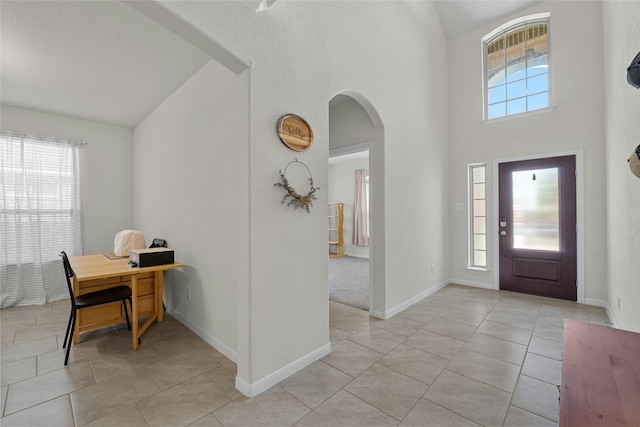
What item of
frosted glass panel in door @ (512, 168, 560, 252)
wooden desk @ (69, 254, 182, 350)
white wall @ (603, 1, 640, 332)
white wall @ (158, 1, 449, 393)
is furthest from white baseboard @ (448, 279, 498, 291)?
wooden desk @ (69, 254, 182, 350)

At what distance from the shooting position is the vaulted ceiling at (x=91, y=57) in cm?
206

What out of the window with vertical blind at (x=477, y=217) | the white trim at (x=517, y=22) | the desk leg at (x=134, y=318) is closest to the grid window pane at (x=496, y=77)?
the white trim at (x=517, y=22)

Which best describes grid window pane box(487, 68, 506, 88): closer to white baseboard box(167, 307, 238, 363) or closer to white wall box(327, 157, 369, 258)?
white wall box(327, 157, 369, 258)

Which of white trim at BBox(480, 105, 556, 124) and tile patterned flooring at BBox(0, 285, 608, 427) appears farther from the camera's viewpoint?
white trim at BBox(480, 105, 556, 124)

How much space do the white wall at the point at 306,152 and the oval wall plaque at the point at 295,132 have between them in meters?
0.06

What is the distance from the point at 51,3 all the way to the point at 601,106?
568 cm

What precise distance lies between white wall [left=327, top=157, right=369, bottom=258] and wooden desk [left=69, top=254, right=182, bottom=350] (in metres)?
5.56

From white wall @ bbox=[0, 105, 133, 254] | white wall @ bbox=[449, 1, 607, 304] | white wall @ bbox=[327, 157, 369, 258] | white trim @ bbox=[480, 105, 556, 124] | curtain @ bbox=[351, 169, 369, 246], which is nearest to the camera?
white wall @ bbox=[449, 1, 607, 304]

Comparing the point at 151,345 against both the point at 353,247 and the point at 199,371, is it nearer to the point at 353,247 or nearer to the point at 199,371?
the point at 199,371

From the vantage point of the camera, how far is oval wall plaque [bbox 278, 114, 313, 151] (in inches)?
80.0

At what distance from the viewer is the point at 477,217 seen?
4.55 meters

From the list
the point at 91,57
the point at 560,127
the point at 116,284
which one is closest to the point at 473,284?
the point at 560,127

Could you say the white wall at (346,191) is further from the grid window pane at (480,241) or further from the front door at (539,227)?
the front door at (539,227)

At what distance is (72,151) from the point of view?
4.22m
